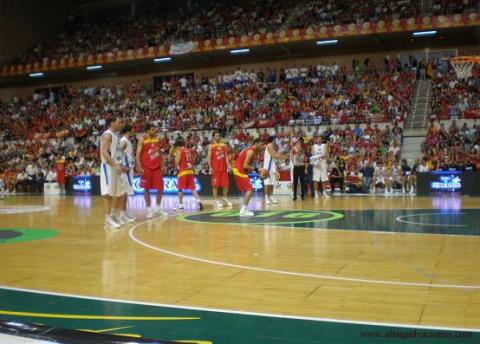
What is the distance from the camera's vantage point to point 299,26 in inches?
1161

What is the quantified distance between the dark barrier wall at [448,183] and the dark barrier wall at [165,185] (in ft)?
20.3

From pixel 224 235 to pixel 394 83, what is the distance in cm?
2054

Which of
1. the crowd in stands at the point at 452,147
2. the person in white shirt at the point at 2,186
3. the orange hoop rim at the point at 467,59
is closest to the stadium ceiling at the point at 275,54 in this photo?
the crowd in stands at the point at 452,147

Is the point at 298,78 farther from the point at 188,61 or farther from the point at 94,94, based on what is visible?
the point at 94,94

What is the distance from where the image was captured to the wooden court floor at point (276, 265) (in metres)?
4.16

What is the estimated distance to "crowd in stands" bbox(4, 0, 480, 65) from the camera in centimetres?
2833

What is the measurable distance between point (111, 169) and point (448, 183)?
1335 centimetres

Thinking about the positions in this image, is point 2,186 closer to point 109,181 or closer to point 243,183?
point 243,183

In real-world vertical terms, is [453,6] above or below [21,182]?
above

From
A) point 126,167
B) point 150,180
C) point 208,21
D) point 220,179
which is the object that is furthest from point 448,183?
point 208,21

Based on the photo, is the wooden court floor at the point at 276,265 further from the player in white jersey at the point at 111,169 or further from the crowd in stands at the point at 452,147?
the crowd in stands at the point at 452,147

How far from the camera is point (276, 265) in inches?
225

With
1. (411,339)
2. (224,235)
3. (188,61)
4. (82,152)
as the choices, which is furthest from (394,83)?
(411,339)

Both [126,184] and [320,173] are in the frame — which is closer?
[126,184]
